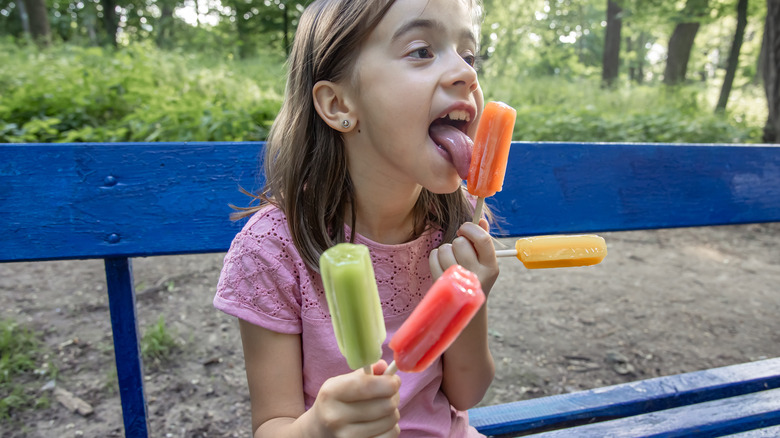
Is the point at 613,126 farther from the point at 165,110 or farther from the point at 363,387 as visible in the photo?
the point at 363,387

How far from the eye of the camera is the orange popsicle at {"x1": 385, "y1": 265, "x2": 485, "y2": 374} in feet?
2.58

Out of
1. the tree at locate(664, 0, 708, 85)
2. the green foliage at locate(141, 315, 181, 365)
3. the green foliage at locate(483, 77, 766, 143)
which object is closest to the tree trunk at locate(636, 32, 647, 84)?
the tree at locate(664, 0, 708, 85)

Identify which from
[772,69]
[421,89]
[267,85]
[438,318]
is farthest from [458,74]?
[772,69]

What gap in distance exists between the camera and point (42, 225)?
1436 millimetres

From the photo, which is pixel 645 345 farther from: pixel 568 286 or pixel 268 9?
pixel 268 9

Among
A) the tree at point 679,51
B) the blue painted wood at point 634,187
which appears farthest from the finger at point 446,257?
the tree at point 679,51

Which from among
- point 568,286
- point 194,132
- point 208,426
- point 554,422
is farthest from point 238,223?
point 568,286

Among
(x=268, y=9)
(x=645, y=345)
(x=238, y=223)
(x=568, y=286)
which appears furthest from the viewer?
(x=268, y=9)

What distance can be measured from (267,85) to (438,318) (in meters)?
6.12

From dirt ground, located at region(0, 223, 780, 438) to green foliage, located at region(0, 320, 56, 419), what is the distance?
55mm

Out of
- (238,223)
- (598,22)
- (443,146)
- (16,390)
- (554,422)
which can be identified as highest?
(443,146)

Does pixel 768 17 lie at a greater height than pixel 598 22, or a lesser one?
greater

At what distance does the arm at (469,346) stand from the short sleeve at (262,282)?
1.34ft

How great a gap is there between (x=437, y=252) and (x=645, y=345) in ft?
9.46
